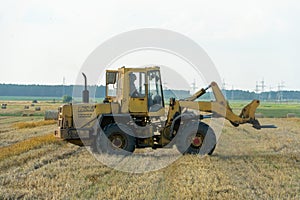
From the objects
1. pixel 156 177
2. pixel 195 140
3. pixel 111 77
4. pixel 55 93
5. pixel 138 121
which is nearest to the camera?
pixel 156 177

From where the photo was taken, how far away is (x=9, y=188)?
8516 millimetres

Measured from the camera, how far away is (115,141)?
13094 millimetres

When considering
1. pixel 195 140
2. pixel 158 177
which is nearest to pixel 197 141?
pixel 195 140

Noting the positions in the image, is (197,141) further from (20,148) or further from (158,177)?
(20,148)

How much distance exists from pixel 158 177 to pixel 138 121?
3.83 metres

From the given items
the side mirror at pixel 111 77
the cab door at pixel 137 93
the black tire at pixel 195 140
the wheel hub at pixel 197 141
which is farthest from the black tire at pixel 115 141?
the wheel hub at pixel 197 141

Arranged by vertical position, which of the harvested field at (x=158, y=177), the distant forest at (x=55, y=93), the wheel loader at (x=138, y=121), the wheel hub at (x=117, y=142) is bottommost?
the harvested field at (x=158, y=177)

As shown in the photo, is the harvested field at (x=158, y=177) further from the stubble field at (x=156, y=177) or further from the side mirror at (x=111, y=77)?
the side mirror at (x=111, y=77)

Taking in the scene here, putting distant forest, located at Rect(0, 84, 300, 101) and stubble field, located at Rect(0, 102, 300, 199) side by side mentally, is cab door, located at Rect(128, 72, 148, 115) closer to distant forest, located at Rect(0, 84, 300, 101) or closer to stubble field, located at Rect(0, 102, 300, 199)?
stubble field, located at Rect(0, 102, 300, 199)

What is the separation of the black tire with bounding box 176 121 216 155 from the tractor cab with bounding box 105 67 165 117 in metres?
0.99

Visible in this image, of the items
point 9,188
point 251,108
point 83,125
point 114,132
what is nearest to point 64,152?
point 83,125

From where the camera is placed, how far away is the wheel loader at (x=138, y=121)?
1310cm

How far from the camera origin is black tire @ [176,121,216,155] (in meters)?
13.2

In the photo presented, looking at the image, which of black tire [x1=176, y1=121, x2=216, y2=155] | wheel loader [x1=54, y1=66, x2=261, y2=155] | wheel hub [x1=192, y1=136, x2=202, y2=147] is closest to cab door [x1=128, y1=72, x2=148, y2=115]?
wheel loader [x1=54, y1=66, x2=261, y2=155]
